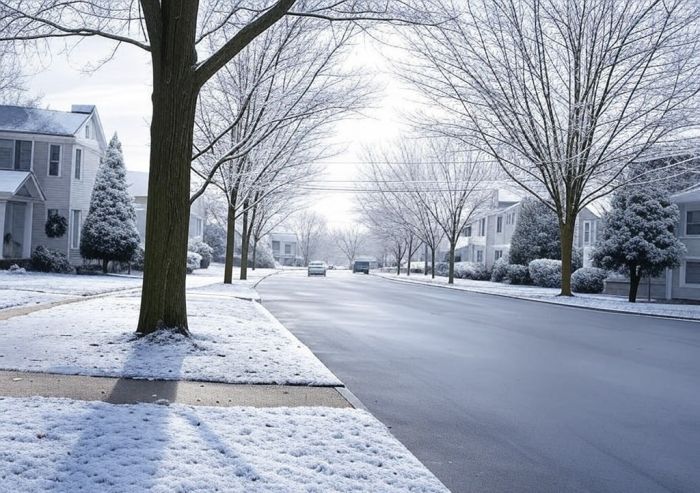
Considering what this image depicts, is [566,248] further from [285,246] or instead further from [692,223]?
[285,246]

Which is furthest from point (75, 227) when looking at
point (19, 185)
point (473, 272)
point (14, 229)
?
point (473, 272)

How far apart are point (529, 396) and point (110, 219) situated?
2801 centimetres

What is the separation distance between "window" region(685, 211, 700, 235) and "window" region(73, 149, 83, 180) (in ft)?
98.3

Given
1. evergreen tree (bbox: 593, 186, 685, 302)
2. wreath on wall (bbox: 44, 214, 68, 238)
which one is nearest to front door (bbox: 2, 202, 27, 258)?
wreath on wall (bbox: 44, 214, 68, 238)

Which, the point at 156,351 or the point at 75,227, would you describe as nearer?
the point at 156,351

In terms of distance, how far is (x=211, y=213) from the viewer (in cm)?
7288

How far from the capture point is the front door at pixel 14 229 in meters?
32.9

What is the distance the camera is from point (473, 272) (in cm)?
5466

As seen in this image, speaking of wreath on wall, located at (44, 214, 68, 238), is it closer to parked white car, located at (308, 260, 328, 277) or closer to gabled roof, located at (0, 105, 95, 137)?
gabled roof, located at (0, 105, 95, 137)

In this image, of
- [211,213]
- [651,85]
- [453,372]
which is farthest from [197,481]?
[211,213]

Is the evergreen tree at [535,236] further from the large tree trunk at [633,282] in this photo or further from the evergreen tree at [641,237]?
the large tree trunk at [633,282]

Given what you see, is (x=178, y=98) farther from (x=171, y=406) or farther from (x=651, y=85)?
(x=651, y=85)

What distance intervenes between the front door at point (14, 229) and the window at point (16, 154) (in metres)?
1.87

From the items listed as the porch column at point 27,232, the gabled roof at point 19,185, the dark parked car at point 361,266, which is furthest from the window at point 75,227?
the dark parked car at point 361,266
